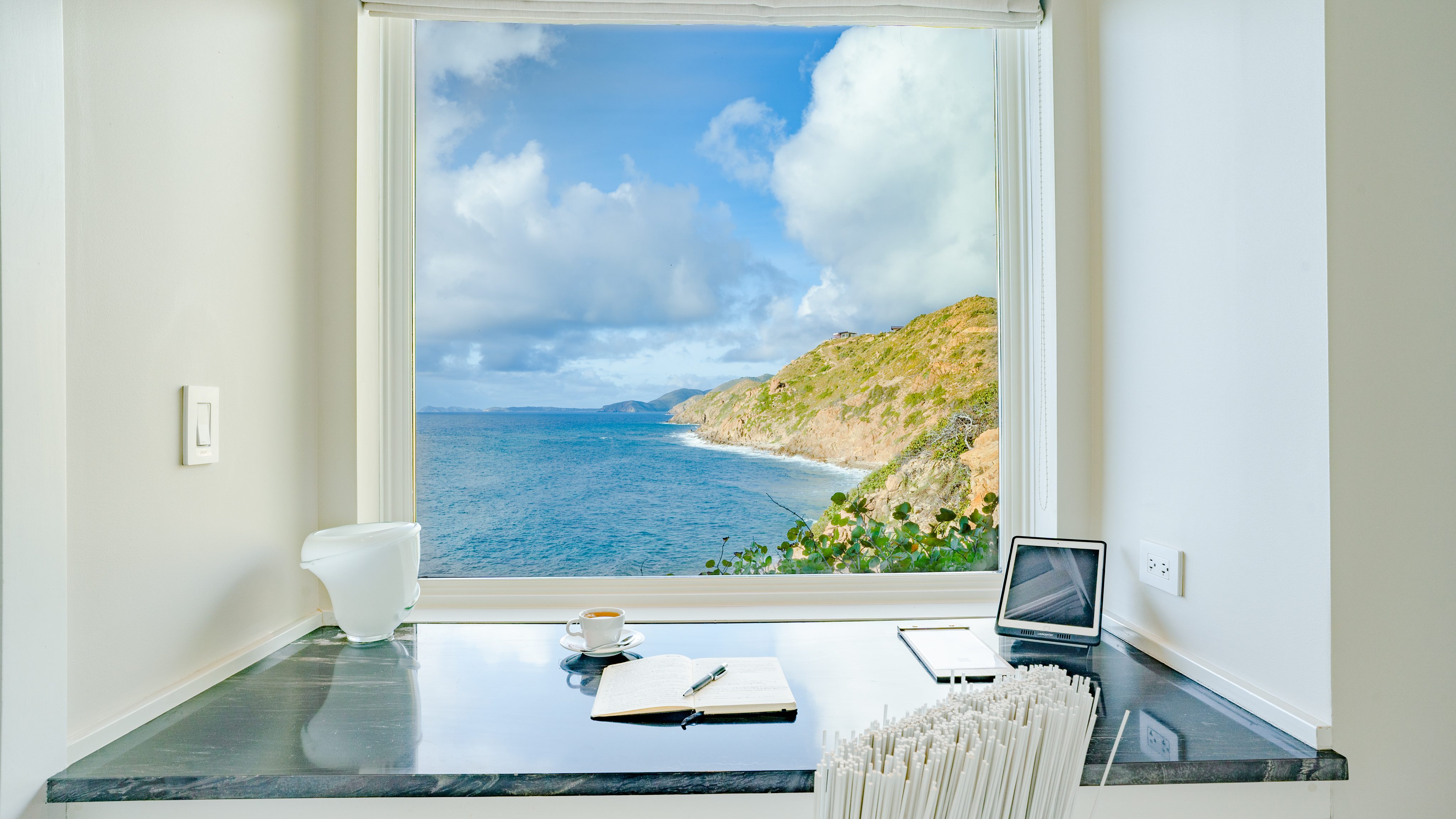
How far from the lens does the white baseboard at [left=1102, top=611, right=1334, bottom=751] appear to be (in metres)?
1.00

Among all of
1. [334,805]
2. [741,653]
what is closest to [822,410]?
[741,653]

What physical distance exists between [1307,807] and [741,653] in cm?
87

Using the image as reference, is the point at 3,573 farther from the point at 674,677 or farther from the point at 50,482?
the point at 674,677

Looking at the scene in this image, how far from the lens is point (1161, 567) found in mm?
1358

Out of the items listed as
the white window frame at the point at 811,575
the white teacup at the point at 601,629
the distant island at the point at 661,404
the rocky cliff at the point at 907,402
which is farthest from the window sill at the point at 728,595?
the distant island at the point at 661,404

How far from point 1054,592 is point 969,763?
1072mm

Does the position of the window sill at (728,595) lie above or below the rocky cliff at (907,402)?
below

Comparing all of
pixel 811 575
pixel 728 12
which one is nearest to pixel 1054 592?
pixel 811 575

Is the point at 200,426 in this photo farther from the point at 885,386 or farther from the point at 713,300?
the point at 885,386

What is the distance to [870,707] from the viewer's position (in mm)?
1169

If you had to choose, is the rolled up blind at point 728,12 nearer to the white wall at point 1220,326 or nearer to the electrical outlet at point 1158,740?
the white wall at point 1220,326

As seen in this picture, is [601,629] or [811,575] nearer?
[601,629]

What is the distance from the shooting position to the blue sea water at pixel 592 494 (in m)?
1.76

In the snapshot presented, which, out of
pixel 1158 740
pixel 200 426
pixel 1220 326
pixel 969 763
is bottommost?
pixel 1158 740
